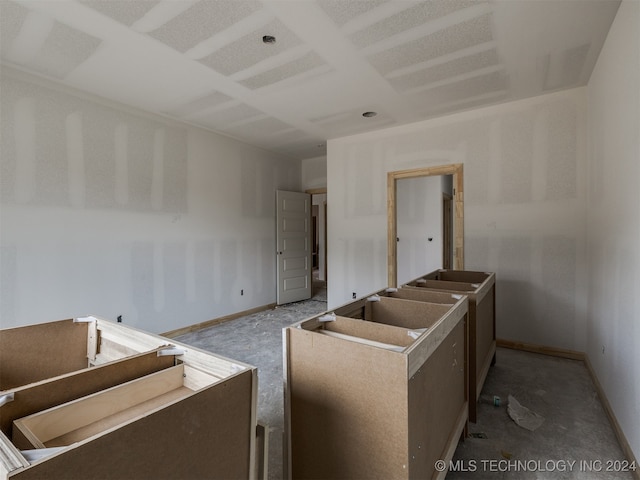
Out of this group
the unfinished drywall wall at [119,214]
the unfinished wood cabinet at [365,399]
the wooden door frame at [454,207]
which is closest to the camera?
the unfinished wood cabinet at [365,399]

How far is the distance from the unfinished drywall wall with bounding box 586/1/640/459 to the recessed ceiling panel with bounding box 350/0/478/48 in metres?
0.99

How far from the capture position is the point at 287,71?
2.88 m

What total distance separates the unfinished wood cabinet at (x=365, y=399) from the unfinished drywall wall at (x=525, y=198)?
2.53m

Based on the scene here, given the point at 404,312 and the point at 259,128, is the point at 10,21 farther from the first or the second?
the point at 404,312

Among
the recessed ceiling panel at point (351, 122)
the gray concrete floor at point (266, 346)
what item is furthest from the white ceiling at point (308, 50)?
the gray concrete floor at point (266, 346)

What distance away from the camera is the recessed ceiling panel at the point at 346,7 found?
6.72 feet

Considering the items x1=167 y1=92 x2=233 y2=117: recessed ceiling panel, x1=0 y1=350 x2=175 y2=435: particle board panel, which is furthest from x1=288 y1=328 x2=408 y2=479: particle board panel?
x1=167 y1=92 x2=233 y2=117: recessed ceiling panel

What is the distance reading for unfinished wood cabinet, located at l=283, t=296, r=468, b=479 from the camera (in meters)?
1.15

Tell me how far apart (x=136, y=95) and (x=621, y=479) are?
4830 millimetres

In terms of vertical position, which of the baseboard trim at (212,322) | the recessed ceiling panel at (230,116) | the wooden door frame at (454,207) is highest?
the recessed ceiling panel at (230,116)

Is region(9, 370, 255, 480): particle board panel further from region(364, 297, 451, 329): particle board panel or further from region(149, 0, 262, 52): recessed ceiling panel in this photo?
region(149, 0, 262, 52): recessed ceiling panel

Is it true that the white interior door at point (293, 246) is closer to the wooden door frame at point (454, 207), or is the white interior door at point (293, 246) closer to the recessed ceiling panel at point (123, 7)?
the wooden door frame at point (454, 207)

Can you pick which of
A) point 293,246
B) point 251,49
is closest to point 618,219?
point 251,49

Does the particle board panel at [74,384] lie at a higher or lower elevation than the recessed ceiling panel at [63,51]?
lower
